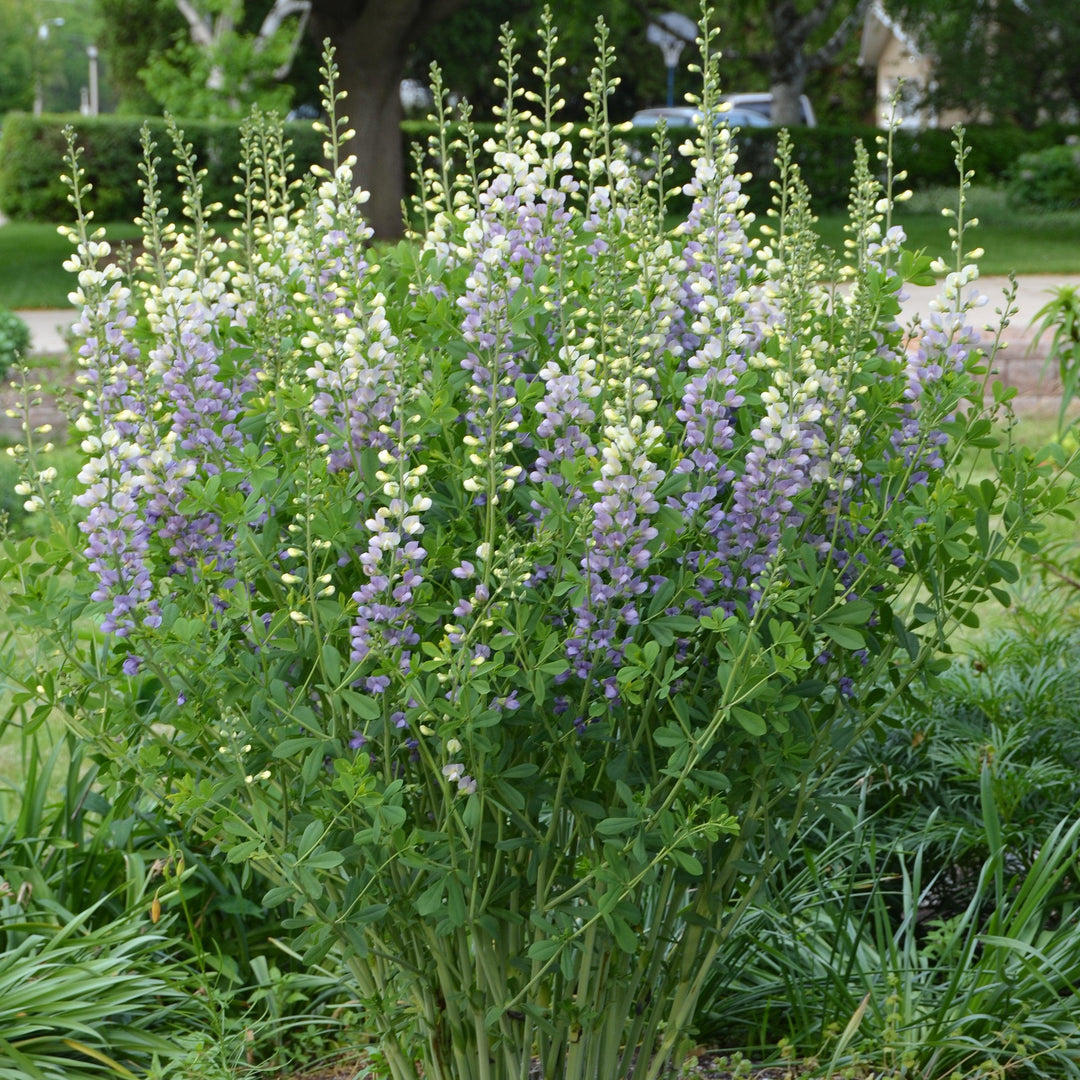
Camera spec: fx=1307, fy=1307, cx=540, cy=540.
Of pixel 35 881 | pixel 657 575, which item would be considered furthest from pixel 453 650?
pixel 35 881

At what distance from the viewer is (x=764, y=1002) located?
9.55ft

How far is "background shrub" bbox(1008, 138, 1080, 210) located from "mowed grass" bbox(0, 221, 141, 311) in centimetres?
1507

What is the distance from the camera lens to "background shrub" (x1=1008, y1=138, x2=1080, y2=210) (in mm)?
22703

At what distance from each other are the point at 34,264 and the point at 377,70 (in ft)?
18.2

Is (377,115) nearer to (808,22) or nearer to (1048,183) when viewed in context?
(808,22)

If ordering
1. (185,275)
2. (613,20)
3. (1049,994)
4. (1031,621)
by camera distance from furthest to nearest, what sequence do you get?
(613,20) < (1031,621) < (1049,994) < (185,275)

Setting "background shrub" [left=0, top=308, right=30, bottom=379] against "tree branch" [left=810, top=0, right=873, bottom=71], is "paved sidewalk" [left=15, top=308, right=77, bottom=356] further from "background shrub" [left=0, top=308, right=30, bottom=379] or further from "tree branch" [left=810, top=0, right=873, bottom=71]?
"tree branch" [left=810, top=0, right=873, bottom=71]

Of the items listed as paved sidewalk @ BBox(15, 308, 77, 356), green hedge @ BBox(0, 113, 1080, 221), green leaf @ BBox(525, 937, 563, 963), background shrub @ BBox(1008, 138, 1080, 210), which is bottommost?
green leaf @ BBox(525, 937, 563, 963)

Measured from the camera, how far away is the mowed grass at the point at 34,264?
14789mm

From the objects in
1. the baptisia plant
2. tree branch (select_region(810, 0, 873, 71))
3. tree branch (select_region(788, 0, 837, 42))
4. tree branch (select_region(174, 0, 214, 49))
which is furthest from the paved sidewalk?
tree branch (select_region(174, 0, 214, 49))

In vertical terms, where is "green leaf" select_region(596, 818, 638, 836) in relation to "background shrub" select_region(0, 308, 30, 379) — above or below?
below

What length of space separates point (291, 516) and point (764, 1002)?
1584mm

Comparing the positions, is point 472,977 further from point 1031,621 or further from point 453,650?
point 1031,621

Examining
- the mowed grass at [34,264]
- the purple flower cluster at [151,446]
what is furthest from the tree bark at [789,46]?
the purple flower cluster at [151,446]
